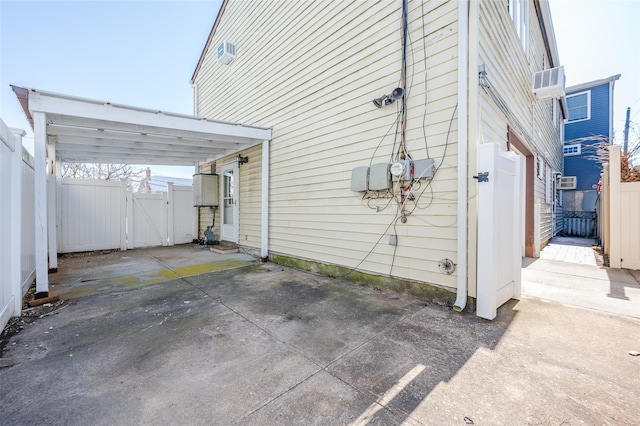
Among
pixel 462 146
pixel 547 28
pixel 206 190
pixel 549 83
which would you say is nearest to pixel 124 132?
pixel 206 190

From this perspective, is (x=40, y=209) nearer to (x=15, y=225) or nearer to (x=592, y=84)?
(x=15, y=225)

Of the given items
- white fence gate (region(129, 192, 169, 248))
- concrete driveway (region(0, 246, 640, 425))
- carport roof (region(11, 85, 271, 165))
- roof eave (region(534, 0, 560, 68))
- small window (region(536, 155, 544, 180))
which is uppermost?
roof eave (region(534, 0, 560, 68))

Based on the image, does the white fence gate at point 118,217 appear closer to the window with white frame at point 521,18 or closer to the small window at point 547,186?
the window with white frame at point 521,18

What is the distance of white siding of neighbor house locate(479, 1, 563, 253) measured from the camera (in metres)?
3.38

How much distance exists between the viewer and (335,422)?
1.44m

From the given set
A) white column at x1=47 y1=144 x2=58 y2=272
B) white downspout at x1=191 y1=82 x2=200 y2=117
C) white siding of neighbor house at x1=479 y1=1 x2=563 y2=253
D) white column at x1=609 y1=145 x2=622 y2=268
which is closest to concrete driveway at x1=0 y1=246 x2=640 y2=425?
white column at x1=47 y1=144 x2=58 y2=272

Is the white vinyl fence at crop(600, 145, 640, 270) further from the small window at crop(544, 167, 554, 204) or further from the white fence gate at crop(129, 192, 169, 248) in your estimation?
the white fence gate at crop(129, 192, 169, 248)

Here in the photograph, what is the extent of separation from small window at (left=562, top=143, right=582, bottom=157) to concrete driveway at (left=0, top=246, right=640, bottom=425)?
15.0 metres

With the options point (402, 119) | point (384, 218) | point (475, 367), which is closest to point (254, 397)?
point (475, 367)

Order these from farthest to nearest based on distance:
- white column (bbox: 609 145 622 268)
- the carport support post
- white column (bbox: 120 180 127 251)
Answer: white column (bbox: 120 180 127 251) → white column (bbox: 609 145 622 268) → the carport support post

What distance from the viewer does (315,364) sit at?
2008 millimetres

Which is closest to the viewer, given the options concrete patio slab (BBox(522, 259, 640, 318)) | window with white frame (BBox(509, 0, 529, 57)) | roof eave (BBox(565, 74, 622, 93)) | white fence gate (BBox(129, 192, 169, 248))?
concrete patio slab (BBox(522, 259, 640, 318))

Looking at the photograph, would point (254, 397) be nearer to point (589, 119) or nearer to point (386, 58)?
point (386, 58)

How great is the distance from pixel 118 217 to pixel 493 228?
8808mm
